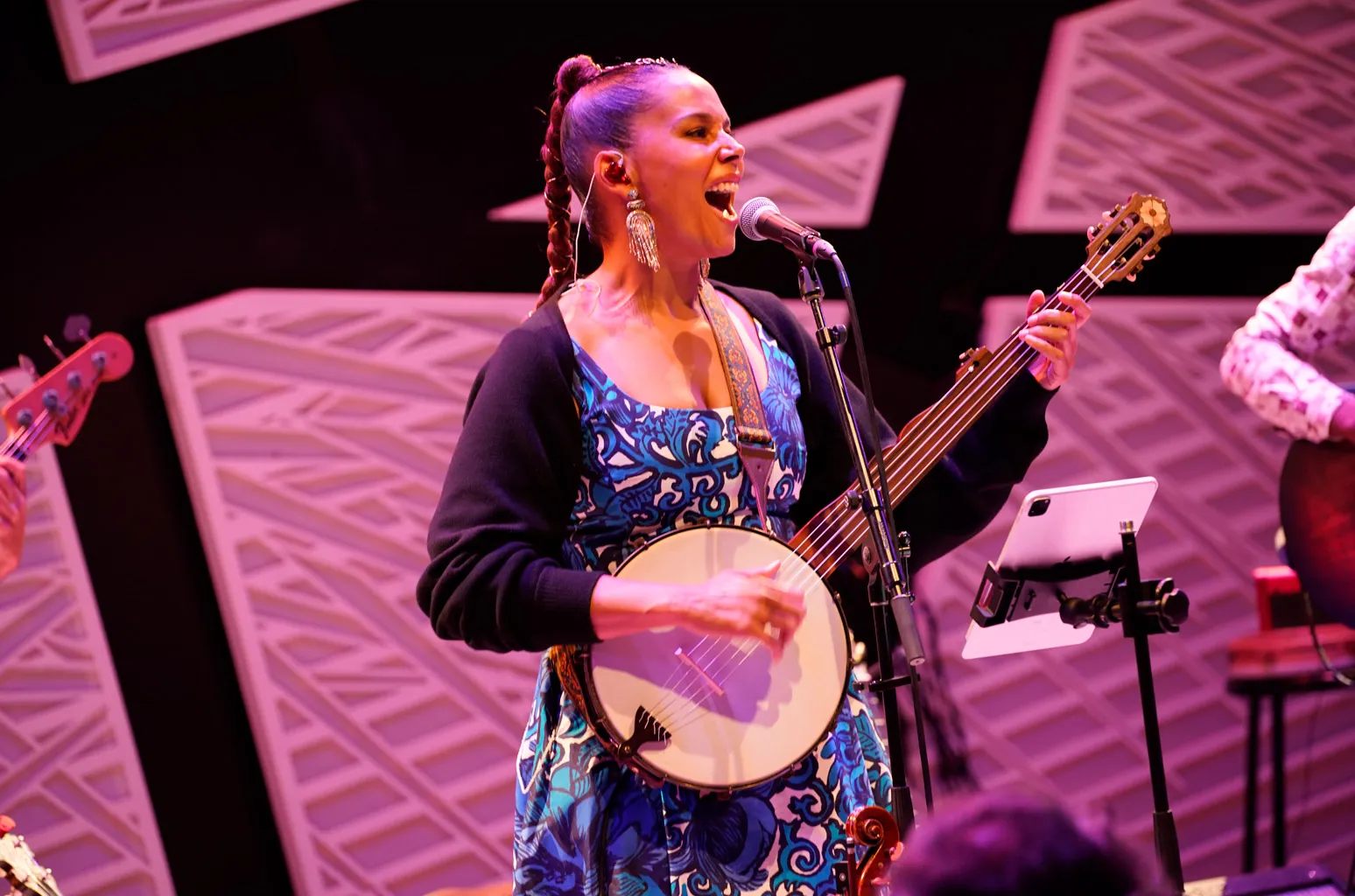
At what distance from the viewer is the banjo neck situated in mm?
2160

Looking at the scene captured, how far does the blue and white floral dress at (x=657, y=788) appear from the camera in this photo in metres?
1.96

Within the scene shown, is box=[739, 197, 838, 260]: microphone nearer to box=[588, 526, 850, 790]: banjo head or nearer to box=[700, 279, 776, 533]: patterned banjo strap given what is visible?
box=[700, 279, 776, 533]: patterned banjo strap

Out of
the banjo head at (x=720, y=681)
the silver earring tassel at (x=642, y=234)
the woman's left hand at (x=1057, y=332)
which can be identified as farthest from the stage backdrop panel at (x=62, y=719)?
the woman's left hand at (x=1057, y=332)

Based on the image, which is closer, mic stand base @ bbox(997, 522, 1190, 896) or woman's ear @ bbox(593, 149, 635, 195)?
woman's ear @ bbox(593, 149, 635, 195)

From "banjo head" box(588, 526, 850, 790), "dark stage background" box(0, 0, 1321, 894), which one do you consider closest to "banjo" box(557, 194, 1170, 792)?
"banjo head" box(588, 526, 850, 790)

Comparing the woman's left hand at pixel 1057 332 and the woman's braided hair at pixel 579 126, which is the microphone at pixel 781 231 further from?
the woman's left hand at pixel 1057 332

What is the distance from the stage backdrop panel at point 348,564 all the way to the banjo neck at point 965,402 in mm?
1923

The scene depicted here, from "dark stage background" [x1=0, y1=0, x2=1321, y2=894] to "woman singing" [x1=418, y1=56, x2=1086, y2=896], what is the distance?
1552 mm

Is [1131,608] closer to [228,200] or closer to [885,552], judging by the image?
[885,552]

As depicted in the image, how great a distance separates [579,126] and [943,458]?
848 millimetres

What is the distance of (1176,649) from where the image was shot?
4.29 metres

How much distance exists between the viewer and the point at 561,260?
241 centimetres

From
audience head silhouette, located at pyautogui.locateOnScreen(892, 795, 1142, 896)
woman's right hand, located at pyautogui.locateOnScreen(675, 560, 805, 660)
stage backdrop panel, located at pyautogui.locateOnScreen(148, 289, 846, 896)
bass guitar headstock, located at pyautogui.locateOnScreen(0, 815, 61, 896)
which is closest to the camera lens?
audience head silhouette, located at pyautogui.locateOnScreen(892, 795, 1142, 896)

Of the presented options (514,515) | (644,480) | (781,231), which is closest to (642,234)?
(781,231)
